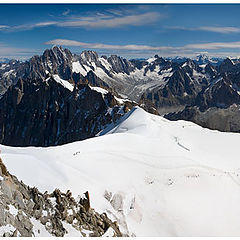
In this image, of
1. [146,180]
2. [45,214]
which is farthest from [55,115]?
[45,214]

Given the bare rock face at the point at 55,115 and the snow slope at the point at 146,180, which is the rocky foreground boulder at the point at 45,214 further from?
the bare rock face at the point at 55,115

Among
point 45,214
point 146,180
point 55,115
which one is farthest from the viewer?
point 55,115

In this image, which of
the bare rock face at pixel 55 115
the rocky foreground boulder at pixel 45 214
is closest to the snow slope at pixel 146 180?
the rocky foreground boulder at pixel 45 214

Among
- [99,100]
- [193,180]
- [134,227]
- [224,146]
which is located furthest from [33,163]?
[99,100]

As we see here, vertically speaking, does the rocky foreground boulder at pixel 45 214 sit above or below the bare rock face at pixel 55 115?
above

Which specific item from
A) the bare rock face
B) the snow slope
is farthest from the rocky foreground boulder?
the bare rock face

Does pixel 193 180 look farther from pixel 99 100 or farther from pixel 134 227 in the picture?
pixel 99 100

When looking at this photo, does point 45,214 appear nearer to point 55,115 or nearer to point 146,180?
point 146,180
